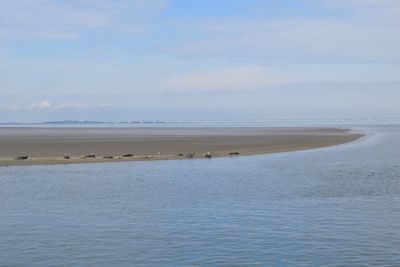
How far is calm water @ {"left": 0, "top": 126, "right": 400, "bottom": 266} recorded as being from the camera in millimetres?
13484

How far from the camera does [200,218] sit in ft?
58.4

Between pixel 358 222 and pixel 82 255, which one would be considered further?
pixel 358 222

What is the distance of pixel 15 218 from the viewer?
59.1 ft

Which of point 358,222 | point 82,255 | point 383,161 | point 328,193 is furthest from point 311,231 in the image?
point 383,161

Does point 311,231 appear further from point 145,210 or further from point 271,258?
point 145,210

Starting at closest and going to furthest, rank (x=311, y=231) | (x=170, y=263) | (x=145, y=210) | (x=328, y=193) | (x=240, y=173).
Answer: (x=170, y=263)
(x=311, y=231)
(x=145, y=210)
(x=328, y=193)
(x=240, y=173)

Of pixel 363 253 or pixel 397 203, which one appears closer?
pixel 363 253

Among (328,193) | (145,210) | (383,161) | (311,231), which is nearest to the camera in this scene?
(311,231)

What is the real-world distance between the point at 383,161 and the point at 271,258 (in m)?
26.5

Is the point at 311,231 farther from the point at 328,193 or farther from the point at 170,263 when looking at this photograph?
the point at 328,193

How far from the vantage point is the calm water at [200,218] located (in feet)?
44.2

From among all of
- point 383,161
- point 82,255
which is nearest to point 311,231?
point 82,255

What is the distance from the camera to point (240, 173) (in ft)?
101

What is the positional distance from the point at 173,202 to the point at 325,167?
611 inches
